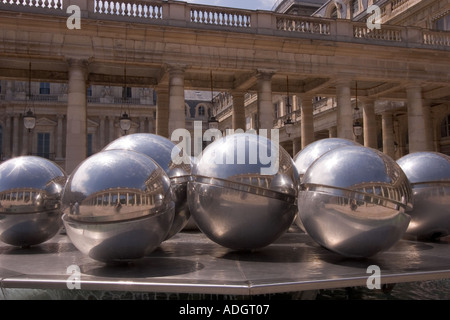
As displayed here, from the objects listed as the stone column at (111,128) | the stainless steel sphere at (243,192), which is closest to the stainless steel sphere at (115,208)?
the stainless steel sphere at (243,192)

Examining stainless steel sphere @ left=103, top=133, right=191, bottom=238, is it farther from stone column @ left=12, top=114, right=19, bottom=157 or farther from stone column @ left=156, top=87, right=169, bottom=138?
stone column @ left=12, top=114, right=19, bottom=157

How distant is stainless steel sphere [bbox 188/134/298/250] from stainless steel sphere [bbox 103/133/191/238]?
36.0 inches

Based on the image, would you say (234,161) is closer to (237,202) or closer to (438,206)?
(237,202)

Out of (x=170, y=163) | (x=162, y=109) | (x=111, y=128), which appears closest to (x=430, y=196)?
(x=170, y=163)

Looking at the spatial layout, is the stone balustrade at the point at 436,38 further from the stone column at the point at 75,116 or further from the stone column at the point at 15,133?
the stone column at the point at 15,133

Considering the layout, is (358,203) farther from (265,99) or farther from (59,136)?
(59,136)

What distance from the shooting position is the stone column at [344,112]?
21922 mm

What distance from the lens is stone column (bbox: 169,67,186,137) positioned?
19953 mm

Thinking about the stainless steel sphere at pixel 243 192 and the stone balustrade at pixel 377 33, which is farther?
A: the stone balustrade at pixel 377 33

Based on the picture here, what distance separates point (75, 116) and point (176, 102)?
4.31 meters

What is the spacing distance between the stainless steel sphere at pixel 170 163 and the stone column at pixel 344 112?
15.1 metres

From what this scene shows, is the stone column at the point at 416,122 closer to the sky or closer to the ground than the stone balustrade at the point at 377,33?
closer to the ground

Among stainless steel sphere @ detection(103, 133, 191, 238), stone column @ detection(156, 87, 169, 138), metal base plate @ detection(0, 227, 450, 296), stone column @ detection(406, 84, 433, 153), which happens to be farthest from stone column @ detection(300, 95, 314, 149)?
stainless steel sphere @ detection(103, 133, 191, 238)

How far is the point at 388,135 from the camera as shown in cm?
3203
